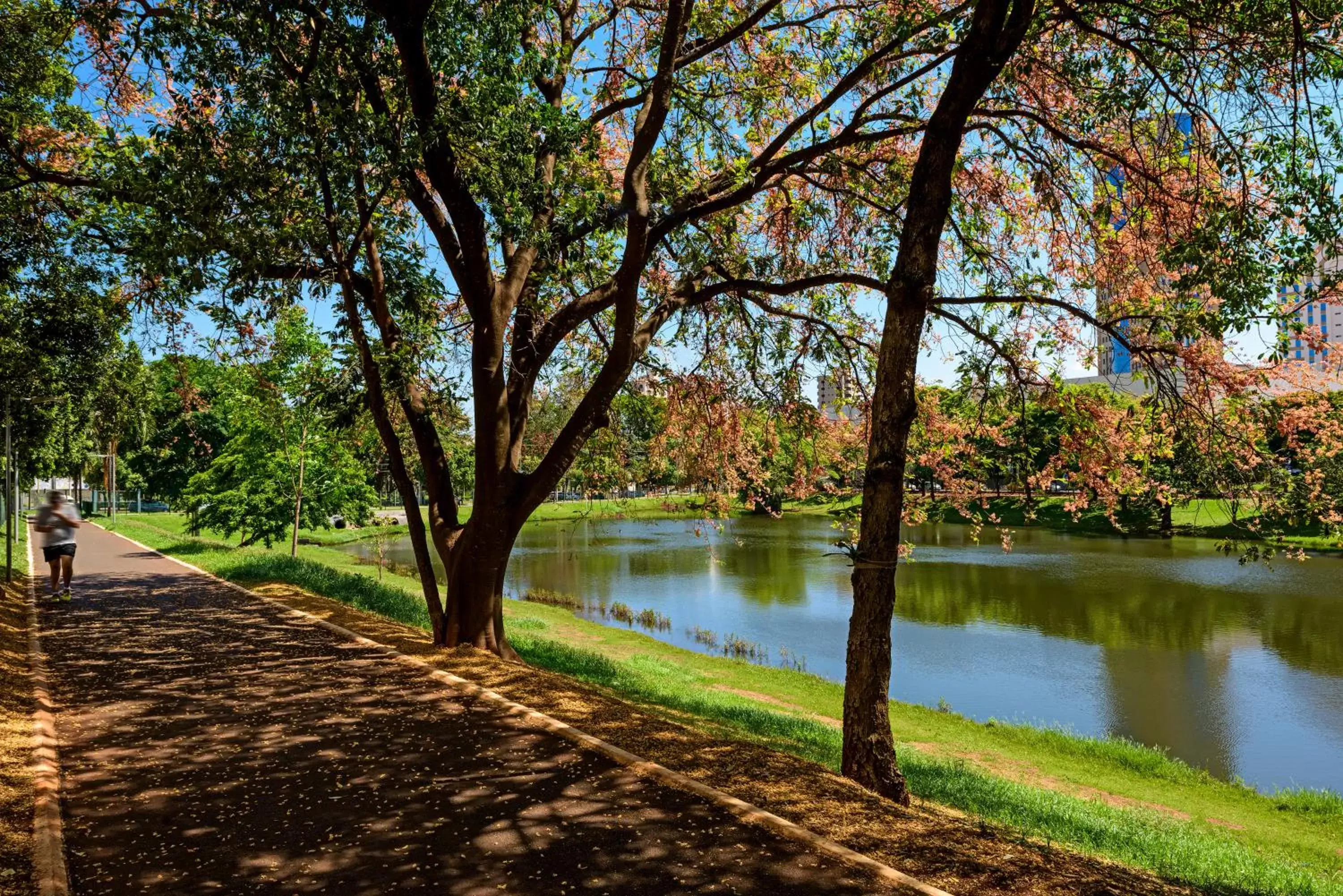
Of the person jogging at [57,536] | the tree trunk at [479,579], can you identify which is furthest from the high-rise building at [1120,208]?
the person jogging at [57,536]

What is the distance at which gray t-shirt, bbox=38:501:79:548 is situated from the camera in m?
12.0

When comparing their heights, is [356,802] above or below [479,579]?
below

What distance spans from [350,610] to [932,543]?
104ft

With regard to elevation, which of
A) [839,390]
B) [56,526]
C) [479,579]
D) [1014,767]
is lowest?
[1014,767]

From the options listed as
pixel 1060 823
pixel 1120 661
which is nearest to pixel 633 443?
pixel 1060 823

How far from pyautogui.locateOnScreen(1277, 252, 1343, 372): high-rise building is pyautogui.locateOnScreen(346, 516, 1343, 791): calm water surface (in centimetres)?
651

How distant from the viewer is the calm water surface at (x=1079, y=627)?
14.0 metres

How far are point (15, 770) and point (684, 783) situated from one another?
4061 millimetres

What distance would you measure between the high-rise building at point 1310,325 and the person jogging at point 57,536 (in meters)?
14.6

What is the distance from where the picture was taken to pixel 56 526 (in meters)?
12.1

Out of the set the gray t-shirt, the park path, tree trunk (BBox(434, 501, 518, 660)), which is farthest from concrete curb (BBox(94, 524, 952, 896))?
the gray t-shirt

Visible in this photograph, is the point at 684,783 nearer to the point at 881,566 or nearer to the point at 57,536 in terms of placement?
the point at 881,566

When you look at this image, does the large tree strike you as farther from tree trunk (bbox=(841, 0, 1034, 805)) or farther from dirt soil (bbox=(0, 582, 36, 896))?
dirt soil (bbox=(0, 582, 36, 896))

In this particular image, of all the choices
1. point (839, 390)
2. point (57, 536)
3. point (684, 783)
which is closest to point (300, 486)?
point (57, 536)
